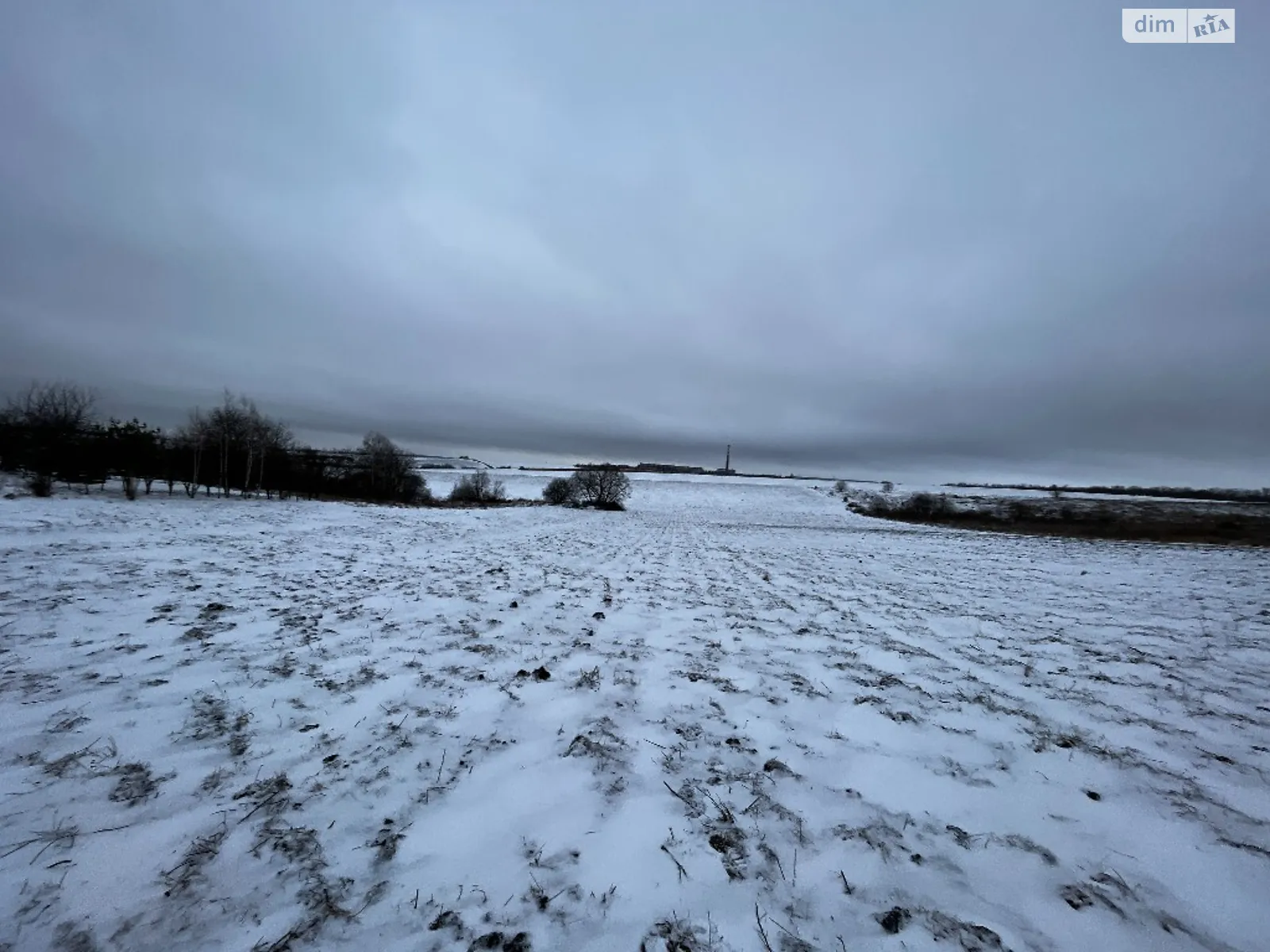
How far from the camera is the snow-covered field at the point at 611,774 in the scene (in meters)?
2.08

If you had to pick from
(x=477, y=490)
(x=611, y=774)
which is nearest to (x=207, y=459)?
(x=477, y=490)

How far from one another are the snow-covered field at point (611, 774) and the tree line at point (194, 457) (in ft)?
75.5

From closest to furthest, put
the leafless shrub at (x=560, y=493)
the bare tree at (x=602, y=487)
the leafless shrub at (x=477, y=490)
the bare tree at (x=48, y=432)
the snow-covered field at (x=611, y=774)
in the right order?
the snow-covered field at (x=611, y=774)
the bare tree at (x=48, y=432)
the bare tree at (x=602, y=487)
the leafless shrub at (x=560, y=493)
the leafless shrub at (x=477, y=490)

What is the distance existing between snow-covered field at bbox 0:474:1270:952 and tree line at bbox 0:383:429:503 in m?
23.0

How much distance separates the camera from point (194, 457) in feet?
90.2

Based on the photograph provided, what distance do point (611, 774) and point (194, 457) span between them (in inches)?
1420

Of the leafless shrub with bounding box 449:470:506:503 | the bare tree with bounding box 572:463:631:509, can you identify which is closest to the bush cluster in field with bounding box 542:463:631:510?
the bare tree with bounding box 572:463:631:509

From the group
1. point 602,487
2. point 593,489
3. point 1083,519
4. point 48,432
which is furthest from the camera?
point 593,489

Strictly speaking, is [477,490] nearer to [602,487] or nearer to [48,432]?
[602,487]

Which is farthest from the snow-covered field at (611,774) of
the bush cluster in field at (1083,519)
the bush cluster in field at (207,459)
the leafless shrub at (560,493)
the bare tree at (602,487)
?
the leafless shrub at (560,493)

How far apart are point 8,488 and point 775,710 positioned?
94.5 feet

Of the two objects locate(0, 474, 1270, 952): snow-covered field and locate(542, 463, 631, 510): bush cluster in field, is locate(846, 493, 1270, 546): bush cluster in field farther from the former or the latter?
locate(0, 474, 1270, 952): snow-covered field

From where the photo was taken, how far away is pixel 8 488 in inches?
692

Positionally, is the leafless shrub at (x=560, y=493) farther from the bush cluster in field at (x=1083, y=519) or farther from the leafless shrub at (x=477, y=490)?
the bush cluster in field at (x=1083, y=519)
